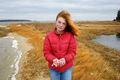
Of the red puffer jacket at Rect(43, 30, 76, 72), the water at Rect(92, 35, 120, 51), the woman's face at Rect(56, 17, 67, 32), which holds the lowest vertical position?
the water at Rect(92, 35, 120, 51)

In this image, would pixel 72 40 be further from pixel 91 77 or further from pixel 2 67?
pixel 2 67

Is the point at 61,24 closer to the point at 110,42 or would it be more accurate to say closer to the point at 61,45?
the point at 61,45

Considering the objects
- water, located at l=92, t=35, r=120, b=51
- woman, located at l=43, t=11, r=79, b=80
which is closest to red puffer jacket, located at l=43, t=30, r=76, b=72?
woman, located at l=43, t=11, r=79, b=80

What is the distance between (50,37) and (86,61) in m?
3.00

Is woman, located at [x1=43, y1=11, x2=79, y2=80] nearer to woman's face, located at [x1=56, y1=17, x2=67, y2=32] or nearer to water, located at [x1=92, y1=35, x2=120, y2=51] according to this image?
woman's face, located at [x1=56, y1=17, x2=67, y2=32]

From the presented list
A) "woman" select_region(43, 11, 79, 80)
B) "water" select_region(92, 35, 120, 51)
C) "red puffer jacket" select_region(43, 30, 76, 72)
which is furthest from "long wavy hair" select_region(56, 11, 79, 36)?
"water" select_region(92, 35, 120, 51)

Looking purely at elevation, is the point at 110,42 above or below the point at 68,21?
below

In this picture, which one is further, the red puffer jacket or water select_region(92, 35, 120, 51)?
water select_region(92, 35, 120, 51)

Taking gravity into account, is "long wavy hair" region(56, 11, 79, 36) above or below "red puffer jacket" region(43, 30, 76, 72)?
above

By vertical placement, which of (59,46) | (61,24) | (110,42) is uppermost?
(61,24)

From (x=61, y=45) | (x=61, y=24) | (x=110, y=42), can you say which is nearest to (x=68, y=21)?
(x=61, y=24)

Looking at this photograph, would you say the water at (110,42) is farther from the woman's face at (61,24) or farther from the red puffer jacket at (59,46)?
the woman's face at (61,24)

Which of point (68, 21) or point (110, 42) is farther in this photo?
point (110, 42)

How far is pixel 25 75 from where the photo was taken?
3.66 m
